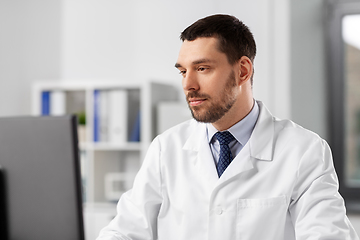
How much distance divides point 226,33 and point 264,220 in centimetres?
51

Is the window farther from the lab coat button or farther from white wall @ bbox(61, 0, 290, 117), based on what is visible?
the lab coat button

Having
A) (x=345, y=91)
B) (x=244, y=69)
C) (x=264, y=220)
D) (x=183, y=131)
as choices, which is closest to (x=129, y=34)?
(x=345, y=91)

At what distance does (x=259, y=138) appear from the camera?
131cm

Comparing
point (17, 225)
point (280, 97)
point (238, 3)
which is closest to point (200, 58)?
point (17, 225)

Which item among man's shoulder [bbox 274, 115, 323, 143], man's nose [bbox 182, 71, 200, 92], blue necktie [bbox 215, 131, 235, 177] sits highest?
man's nose [bbox 182, 71, 200, 92]

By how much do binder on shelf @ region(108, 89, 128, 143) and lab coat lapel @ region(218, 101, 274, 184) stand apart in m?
1.49

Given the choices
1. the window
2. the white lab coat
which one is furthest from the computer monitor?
the window

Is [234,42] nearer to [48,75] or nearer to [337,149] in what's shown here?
[337,149]

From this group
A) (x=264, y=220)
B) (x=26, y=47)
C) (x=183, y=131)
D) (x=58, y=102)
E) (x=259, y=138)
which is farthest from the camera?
(x=26, y=47)

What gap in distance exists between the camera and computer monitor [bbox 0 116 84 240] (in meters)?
1.01

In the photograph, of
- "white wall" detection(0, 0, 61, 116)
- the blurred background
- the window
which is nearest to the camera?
the blurred background

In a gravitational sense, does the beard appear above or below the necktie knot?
above

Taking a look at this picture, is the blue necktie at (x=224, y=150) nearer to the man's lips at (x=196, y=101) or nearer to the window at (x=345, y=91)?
the man's lips at (x=196, y=101)

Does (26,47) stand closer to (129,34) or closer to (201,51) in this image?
(129,34)
